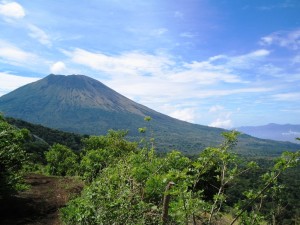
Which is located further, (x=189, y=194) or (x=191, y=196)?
(x=191, y=196)

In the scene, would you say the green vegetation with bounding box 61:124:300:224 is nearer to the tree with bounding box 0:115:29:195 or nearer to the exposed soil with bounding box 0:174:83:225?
the tree with bounding box 0:115:29:195

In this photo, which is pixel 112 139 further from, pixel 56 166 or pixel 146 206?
pixel 146 206

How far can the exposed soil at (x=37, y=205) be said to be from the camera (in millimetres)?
11031

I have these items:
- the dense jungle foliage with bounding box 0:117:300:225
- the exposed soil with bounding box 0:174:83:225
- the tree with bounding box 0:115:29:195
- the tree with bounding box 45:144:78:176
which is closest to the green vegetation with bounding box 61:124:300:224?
the dense jungle foliage with bounding box 0:117:300:225

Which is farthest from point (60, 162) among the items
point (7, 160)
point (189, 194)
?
point (189, 194)

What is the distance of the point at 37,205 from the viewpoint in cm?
1273

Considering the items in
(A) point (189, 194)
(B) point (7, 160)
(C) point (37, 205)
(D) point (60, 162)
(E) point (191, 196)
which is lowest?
(D) point (60, 162)

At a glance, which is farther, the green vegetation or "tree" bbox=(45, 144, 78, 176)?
"tree" bbox=(45, 144, 78, 176)

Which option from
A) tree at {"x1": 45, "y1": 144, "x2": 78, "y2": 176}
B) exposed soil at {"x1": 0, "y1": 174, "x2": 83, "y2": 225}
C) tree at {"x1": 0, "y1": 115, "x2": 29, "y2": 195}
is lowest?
tree at {"x1": 45, "y1": 144, "x2": 78, "y2": 176}

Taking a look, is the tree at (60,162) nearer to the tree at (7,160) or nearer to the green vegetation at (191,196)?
the tree at (7,160)

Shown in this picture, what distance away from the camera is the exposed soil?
11031 mm

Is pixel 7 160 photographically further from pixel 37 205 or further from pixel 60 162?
pixel 60 162

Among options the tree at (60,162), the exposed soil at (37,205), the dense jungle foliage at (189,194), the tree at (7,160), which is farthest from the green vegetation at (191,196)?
the tree at (60,162)

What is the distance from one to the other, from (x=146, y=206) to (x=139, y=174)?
1.02 m
